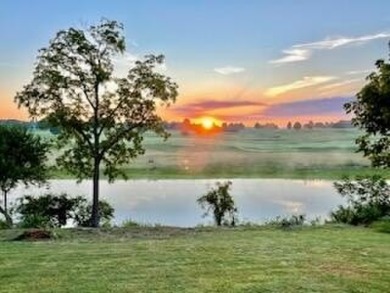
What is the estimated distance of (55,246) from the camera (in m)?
10.1

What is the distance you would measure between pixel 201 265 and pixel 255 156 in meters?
58.4

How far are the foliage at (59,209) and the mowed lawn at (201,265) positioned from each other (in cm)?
815

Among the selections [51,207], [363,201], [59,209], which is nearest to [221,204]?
[363,201]

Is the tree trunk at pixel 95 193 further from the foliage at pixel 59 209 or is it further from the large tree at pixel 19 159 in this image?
the large tree at pixel 19 159

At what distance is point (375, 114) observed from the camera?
633 inches

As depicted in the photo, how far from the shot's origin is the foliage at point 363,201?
1611 centimetres

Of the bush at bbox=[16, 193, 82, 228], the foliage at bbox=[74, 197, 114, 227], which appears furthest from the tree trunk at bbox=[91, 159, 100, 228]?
the bush at bbox=[16, 193, 82, 228]

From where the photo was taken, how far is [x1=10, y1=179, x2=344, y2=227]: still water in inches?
926

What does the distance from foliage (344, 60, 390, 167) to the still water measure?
5.59 meters

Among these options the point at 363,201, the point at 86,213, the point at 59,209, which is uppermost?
the point at 363,201

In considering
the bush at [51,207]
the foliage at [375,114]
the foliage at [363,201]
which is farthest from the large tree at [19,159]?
the foliage at [375,114]

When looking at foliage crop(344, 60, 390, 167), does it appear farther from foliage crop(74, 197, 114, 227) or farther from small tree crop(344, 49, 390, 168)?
foliage crop(74, 197, 114, 227)

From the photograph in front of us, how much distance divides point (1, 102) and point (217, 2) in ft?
31.6

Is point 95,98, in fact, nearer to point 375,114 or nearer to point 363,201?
point 375,114
